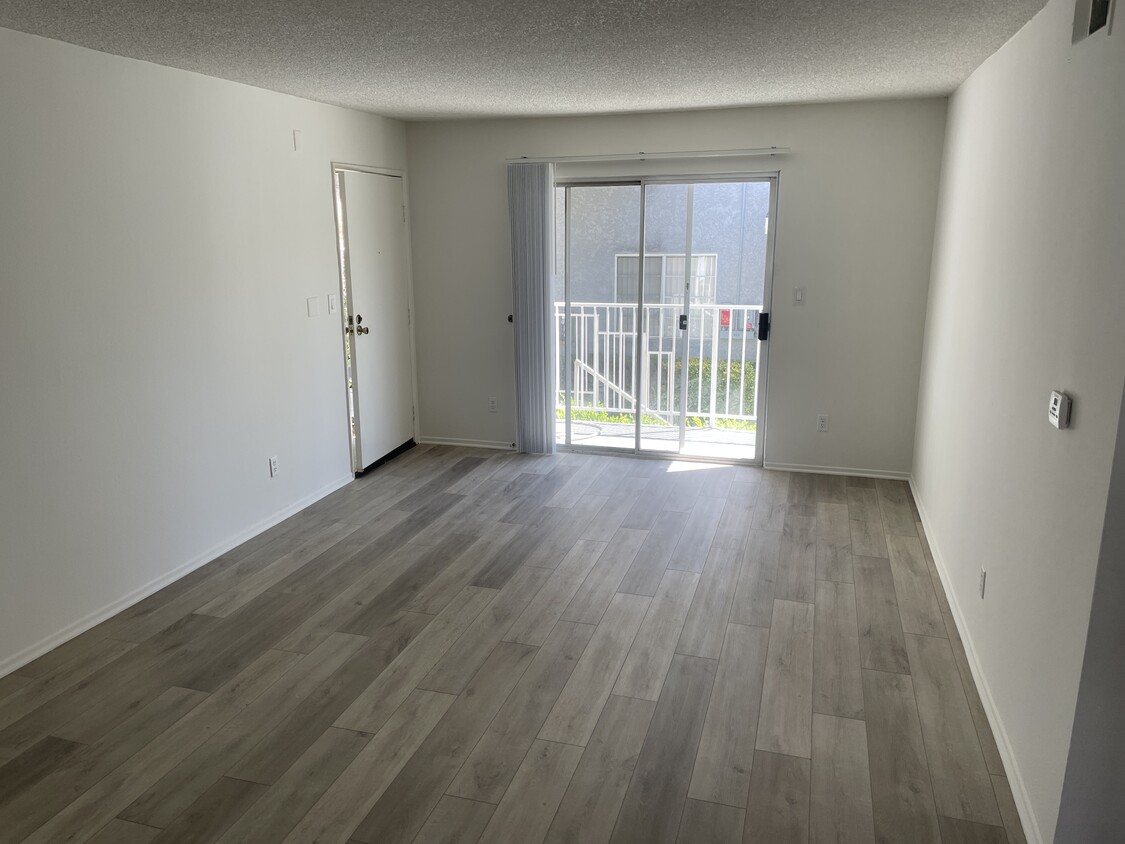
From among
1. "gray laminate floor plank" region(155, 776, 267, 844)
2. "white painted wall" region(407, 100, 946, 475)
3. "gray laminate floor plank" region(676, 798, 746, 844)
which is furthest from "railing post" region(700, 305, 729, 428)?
"gray laminate floor plank" region(155, 776, 267, 844)

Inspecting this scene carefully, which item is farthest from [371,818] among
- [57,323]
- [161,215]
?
[161,215]

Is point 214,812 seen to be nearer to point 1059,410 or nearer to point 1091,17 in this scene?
point 1059,410

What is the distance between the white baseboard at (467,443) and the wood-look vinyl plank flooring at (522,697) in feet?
5.64

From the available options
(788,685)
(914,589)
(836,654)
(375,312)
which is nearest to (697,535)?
(914,589)

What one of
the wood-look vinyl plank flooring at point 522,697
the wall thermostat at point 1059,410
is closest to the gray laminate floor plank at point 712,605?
the wood-look vinyl plank flooring at point 522,697

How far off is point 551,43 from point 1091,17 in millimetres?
1853

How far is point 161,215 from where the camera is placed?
356 cm

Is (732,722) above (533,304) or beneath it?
beneath

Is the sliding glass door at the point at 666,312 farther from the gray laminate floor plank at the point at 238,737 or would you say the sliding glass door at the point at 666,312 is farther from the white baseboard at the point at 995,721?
the gray laminate floor plank at the point at 238,737

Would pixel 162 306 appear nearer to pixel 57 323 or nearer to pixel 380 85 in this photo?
pixel 57 323

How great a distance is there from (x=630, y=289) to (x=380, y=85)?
221 cm

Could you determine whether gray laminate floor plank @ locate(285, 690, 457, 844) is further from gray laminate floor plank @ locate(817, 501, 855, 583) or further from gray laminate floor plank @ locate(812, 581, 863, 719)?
gray laminate floor plank @ locate(817, 501, 855, 583)

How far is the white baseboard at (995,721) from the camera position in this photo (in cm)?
208

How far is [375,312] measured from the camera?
5.40 metres
